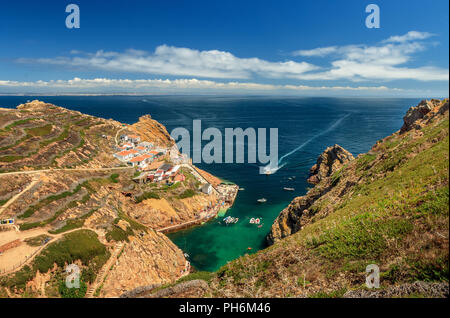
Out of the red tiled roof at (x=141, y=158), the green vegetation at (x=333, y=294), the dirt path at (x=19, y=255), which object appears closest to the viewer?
the green vegetation at (x=333, y=294)

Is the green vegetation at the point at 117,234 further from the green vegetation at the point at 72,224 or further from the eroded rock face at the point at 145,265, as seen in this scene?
the green vegetation at the point at 72,224

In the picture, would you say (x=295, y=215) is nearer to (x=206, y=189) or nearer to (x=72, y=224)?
(x=206, y=189)

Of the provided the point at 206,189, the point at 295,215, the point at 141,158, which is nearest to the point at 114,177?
the point at 141,158

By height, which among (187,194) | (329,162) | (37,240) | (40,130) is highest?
(40,130)

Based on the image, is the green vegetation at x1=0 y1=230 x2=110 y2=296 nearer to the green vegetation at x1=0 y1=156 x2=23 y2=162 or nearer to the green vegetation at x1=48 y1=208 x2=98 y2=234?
the green vegetation at x1=48 y1=208 x2=98 y2=234

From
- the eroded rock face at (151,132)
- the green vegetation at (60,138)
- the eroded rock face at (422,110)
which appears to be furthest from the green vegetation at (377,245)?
the eroded rock face at (151,132)

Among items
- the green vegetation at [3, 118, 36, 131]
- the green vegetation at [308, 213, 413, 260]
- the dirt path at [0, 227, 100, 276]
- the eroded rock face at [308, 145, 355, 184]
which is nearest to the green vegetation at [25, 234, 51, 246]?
the dirt path at [0, 227, 100, 276]

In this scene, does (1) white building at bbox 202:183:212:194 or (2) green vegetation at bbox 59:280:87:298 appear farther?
(1) white building at bbox 202:183:212:194

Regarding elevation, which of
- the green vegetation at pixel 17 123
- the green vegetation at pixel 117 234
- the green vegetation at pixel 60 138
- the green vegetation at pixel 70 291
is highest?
the green vegetation at pixel 17 123

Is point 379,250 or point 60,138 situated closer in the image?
point 379,250
